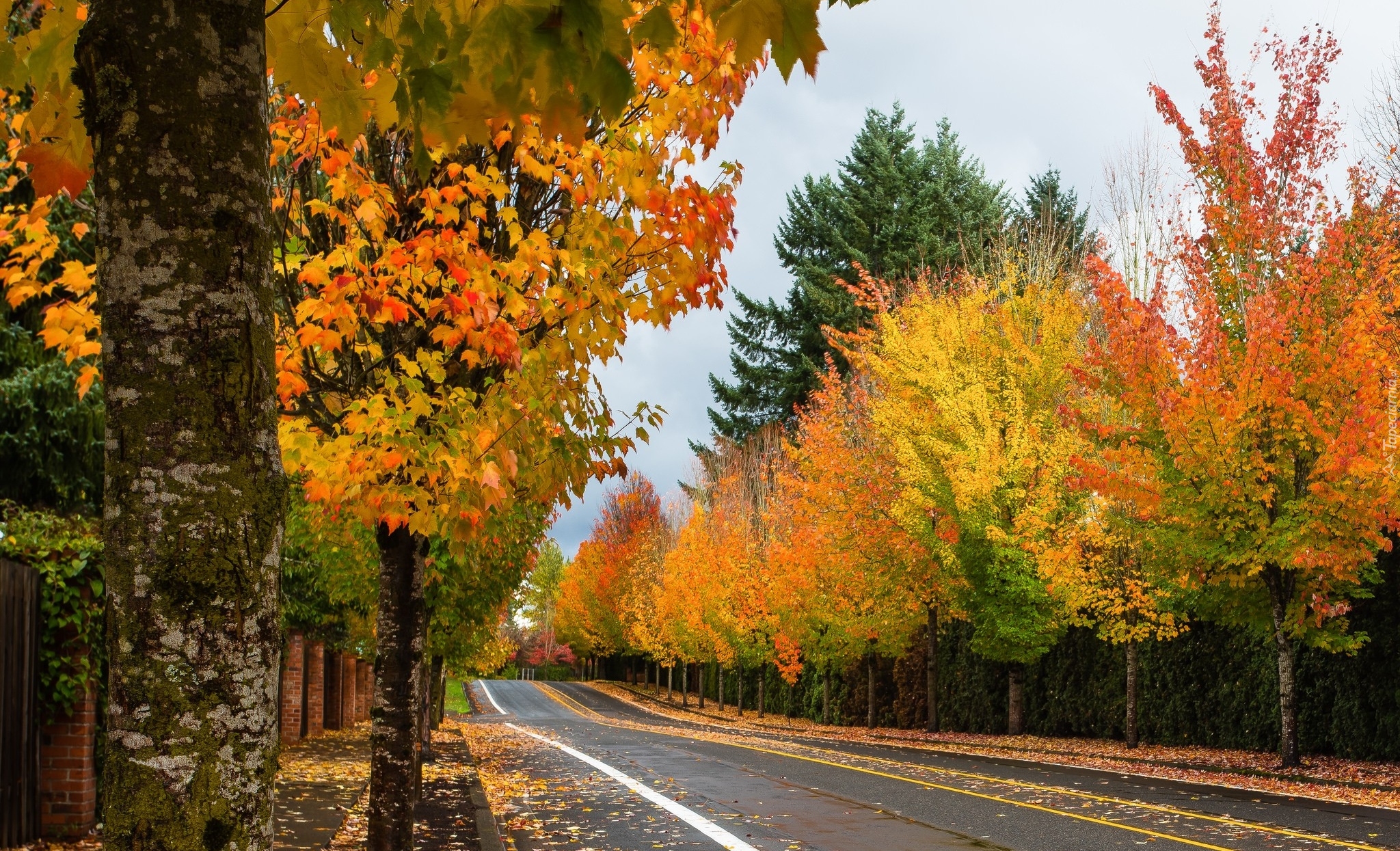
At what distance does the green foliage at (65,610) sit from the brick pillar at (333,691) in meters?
20.9

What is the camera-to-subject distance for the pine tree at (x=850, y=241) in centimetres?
5006

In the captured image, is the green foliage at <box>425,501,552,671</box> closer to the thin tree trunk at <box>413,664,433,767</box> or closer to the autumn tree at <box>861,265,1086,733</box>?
the thin tree trunk at <box>413,664,433,767</box>

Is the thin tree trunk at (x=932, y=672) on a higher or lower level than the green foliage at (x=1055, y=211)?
lower

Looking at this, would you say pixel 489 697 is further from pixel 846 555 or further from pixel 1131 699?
pixel 1131 699

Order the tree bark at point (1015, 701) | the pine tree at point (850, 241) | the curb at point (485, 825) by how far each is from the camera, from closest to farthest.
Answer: the curb at point (485, 825), the tree bark at point (1015, 701), the pine tree at point (850, 241)

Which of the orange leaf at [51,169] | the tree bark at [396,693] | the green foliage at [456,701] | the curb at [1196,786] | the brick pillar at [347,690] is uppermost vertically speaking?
the orange leaf at [51,169]

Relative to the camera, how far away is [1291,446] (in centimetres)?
1733

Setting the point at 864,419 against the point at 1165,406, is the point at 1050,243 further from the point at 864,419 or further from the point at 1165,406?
the point at 1165,406

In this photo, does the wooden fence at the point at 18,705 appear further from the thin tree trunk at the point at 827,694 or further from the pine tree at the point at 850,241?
the pine tree at the point at 850,241

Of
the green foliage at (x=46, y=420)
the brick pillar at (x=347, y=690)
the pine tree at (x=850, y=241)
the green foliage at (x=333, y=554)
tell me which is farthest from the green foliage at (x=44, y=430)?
the pine tree at (x=850, y=241)

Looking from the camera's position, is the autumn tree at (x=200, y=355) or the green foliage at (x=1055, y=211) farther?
the green foliage at (x=1055, y=211)

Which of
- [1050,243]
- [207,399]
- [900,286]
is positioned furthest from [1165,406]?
[900,286]

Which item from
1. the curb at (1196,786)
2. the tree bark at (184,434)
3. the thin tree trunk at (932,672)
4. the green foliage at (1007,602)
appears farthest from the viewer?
the thin tree trunk at (932,672)

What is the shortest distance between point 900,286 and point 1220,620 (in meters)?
30.1
